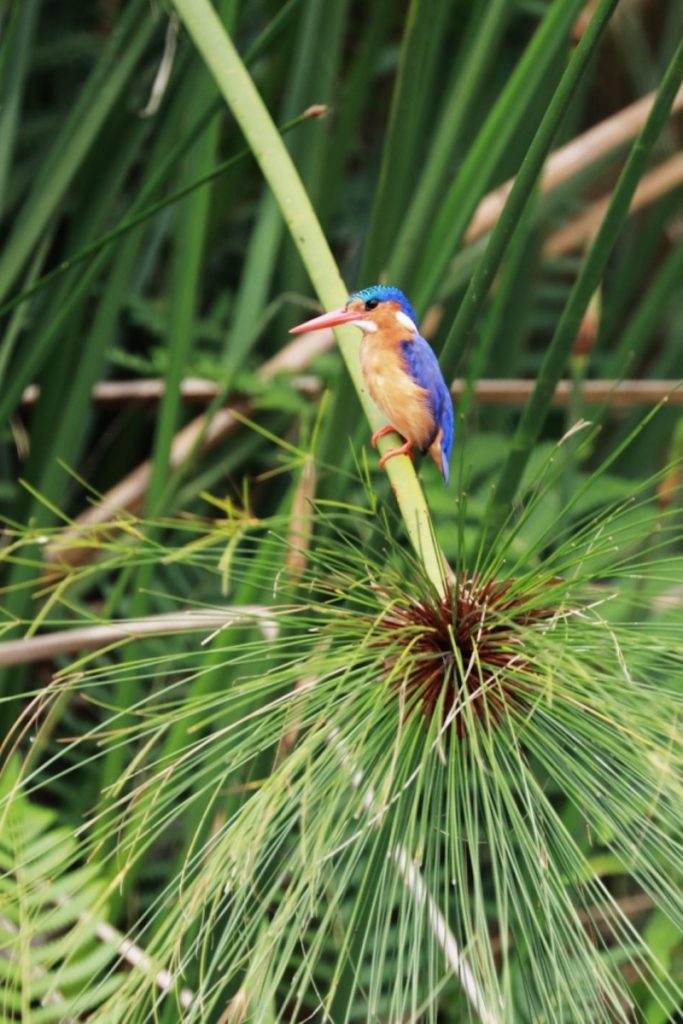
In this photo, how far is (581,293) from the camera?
35.1 inches

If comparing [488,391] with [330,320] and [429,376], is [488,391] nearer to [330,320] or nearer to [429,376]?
[429,376]

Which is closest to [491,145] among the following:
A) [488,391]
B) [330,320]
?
[330,320]

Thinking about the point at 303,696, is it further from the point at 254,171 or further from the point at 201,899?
the point at 254,171

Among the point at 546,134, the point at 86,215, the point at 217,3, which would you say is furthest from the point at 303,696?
the point at 86,215

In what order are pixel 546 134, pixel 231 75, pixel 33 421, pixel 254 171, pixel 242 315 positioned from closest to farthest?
pixel 546 134 < pixel 231 75 < pixel 33 421 < pixel 242 315 < pixel 254 171

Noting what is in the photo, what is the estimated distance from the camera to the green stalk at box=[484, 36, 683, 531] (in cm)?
82

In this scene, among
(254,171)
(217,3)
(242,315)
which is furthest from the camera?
(254,171)

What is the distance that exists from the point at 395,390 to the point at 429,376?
0.21 feet

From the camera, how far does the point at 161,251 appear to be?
2.22 metres

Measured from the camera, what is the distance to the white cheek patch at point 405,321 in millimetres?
979

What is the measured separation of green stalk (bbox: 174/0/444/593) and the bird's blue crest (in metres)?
0.04

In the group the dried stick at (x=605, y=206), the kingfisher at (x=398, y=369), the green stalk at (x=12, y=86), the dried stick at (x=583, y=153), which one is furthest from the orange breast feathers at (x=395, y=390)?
the dried stick at (x=605, y=206)

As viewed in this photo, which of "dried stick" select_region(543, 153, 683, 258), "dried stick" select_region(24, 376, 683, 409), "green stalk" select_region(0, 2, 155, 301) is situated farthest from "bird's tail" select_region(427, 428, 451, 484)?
"dried stick" select_region(543, 153, 683, 258)

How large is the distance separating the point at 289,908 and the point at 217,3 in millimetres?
1002
